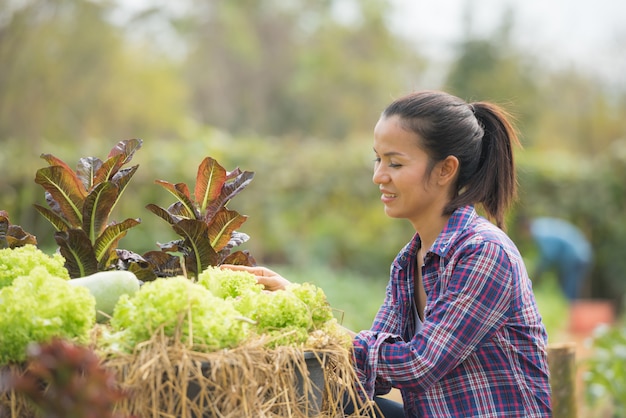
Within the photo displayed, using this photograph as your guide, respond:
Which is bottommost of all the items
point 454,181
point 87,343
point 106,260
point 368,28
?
point 87,343

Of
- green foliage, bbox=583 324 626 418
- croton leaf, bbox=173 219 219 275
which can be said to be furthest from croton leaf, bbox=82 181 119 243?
green foliage, bbox=583 324 626 418

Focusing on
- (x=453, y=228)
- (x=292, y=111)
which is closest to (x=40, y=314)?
(x=453, y=228)

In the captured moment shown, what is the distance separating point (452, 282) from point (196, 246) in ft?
2.52

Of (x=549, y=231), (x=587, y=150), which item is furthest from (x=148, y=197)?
(x=587, y=150)

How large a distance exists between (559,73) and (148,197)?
15551mm

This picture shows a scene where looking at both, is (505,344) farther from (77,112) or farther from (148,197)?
(77,112)

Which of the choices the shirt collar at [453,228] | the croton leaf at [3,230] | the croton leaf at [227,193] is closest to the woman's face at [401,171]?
the shirt collar at [453,228]

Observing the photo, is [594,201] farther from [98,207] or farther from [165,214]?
[98,207]

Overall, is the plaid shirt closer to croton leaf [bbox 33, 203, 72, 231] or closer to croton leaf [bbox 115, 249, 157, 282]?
croton leaf [bbox 115, 249, 157, 282]

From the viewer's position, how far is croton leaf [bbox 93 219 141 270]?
2.17m

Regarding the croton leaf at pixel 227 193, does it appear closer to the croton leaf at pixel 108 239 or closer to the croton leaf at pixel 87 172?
the croton leaf at pixel 108 239

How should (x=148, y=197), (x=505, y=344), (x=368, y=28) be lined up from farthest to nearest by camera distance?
(x=368, y=28), (x=148, y=197), (x=505, y=344)

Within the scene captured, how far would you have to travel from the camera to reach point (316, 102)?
95.3ft

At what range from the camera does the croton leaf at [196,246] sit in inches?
83.8
